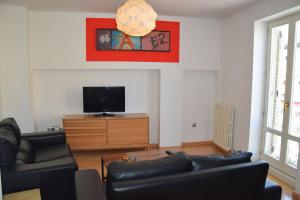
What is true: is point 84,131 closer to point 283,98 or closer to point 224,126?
point 224,126

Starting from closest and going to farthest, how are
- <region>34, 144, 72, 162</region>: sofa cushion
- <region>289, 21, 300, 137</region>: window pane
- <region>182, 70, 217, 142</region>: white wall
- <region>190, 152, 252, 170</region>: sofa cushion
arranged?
<region>190, 152, 252, 170</region>: sofa cushion, <region>34, 144, 72, 162</region>: sofa cushion, <region>289, 21, 300, 137</region>: window pane, <region>182, 70, 217, 142</region>: white wall

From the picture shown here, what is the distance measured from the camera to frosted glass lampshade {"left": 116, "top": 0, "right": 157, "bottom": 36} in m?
2.45

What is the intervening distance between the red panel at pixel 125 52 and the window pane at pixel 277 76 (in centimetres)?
178

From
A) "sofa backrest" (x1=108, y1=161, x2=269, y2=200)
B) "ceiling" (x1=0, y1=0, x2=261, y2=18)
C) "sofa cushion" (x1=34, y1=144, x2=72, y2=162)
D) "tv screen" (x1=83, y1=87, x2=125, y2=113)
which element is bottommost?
"sofa cushion" (x1=34, y1=144, x2=72, y2=162)

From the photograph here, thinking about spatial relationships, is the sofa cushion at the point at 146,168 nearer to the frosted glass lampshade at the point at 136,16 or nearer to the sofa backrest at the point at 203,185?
the sofa backrest at the point at 203,185

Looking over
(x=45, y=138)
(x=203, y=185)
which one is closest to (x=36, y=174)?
(x=45, y=138)

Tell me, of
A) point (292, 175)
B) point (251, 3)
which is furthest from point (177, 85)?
point (292, 175)

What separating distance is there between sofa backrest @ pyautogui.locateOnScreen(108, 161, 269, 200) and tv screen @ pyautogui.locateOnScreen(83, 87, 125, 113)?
315 cm

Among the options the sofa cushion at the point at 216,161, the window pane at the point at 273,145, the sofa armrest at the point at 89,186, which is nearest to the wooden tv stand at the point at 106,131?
the window pane at the point at 273,145

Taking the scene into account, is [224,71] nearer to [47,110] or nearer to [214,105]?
[214,105]

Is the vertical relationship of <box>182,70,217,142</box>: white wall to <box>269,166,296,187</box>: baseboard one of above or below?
above

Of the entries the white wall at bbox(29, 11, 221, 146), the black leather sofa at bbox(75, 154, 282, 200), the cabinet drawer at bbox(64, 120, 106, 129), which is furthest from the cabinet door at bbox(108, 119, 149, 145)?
the black leather sofa at bbox(75, 154, 282, 200)

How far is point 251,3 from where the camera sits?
3848mm

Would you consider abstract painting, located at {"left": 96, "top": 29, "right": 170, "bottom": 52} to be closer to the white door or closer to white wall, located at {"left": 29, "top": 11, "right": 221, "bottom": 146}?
white wall, located at {"left": 29, "top": 11, "right": 221, "bottom": 146}
